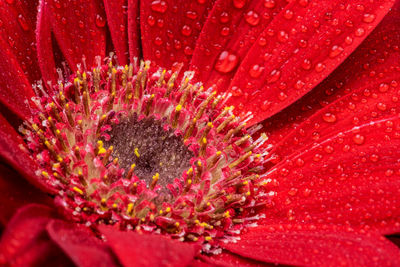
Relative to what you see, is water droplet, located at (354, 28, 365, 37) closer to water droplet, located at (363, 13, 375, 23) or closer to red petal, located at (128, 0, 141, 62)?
water droplet, located at (363, 13, 375, 23)

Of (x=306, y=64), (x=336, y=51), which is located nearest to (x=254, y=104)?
(x=306, y=64)

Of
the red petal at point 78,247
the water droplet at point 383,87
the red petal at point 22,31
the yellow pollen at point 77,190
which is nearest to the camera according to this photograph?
the red petal at point 78,247

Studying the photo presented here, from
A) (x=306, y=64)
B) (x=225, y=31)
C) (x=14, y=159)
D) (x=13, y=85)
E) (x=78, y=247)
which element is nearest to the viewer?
(x=78, y=247)

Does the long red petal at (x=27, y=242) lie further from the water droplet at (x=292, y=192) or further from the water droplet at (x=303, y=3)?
the water droplet at (x=303, y=3)

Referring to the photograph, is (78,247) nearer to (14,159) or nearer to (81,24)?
(14,159)

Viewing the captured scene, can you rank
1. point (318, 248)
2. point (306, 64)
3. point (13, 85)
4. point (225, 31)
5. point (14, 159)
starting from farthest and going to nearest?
point (225, 31) < point (306, 64) < point (13, 85) < point (318, 248) < point (14, 159)

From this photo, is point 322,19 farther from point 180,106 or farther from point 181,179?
point 181,179

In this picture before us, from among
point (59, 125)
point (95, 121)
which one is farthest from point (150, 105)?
point (59, 125)

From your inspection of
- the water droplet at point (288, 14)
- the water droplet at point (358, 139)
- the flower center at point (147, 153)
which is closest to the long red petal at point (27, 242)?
→ the flower center at point (147, 153)
